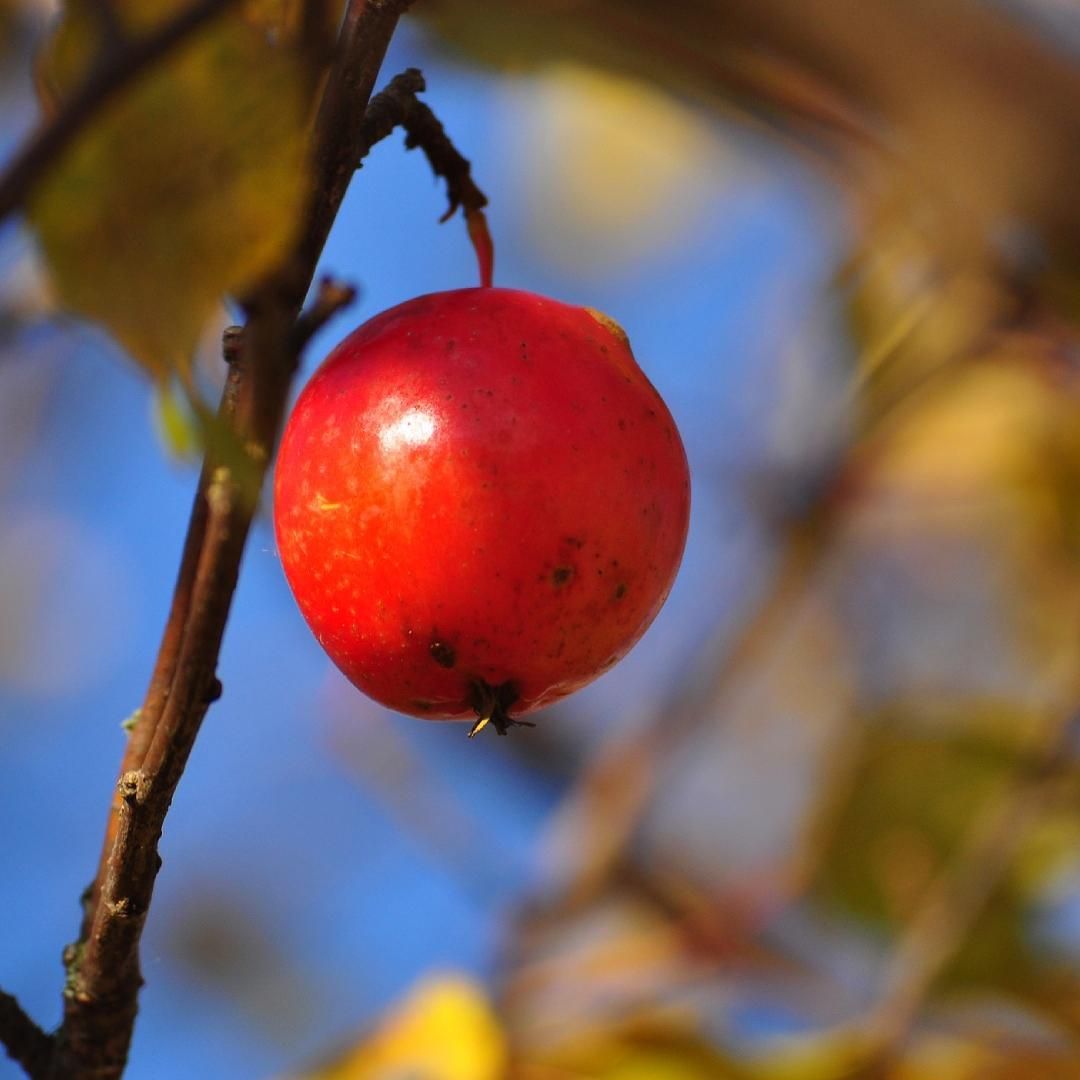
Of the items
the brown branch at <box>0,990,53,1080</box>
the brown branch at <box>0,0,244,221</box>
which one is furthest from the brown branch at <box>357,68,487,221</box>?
the brown branch at <box>0,990,53,1080</box>

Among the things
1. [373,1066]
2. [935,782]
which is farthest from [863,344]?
[373,1066]

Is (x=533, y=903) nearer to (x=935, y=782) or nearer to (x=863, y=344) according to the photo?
(x=935, y=782)

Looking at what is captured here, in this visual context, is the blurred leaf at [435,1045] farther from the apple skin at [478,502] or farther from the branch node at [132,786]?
the branch node at [132,786]

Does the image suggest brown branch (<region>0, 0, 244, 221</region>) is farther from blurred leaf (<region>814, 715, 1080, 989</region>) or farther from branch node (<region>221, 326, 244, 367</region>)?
blurred leaf (<region>814, 715, 1080, 989</region>)

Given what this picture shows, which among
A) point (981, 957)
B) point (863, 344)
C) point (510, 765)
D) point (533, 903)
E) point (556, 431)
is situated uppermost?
point (863, 344)

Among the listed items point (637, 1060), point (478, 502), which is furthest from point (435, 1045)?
point (478, 502)
